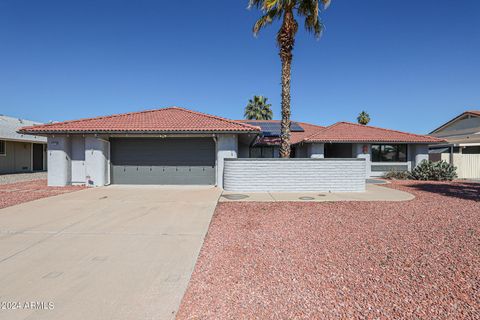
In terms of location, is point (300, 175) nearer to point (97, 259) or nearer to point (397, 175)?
point (97, 259)

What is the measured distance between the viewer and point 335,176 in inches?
449

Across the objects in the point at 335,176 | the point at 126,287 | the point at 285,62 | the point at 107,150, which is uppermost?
the point at 285,62

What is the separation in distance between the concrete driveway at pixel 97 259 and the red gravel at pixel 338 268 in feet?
1.41

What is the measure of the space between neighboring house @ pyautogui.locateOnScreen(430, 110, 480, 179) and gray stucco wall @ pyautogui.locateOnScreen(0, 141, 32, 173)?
35086mm

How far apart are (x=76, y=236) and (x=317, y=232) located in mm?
5325

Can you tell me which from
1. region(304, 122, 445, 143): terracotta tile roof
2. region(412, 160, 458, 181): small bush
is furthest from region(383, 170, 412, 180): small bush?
region(304, 122, 445, 143): terracotta tile roof

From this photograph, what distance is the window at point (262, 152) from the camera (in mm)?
20312

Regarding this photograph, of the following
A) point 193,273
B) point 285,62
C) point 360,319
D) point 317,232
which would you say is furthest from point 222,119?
point 360,319

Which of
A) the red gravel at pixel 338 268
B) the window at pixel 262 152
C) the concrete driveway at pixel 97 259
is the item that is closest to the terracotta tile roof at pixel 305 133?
the window at pixel 262 152

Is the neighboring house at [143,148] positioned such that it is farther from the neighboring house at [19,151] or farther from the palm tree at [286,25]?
the neighboring house at [19,151]

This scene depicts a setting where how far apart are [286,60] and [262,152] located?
9.07 metres

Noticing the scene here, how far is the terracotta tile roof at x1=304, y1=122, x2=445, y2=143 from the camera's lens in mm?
17281

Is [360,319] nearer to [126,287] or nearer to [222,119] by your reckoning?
[126,287]

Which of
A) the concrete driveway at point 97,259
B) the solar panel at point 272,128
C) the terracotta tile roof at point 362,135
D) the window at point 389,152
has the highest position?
the solar panel at point 272,128
